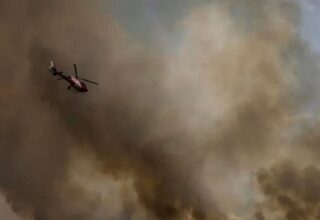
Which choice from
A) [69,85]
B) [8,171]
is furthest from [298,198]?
[8,171]

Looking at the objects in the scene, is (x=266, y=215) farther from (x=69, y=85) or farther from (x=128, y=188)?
(x=69, y=85)

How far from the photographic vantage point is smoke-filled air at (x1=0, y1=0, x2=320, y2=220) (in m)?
11.9

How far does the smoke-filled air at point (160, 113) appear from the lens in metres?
11.9

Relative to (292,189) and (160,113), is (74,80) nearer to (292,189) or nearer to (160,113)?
(160,113)

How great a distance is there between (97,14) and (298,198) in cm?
680

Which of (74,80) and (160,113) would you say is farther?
(74,80)

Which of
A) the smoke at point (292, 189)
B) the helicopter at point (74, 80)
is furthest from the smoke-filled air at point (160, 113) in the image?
the helicopter at point (74, 80)

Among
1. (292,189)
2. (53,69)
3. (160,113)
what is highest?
(160,113)

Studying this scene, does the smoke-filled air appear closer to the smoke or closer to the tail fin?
the smoke

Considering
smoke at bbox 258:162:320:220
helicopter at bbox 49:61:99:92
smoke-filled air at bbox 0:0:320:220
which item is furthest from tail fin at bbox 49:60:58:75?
smoke at bbox 258:162:320:220

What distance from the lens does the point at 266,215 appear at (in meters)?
11.9

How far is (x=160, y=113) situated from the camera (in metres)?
12.4

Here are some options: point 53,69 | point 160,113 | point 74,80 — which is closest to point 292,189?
point 160,113

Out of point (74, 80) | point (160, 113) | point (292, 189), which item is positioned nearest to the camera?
point (292, 189)
